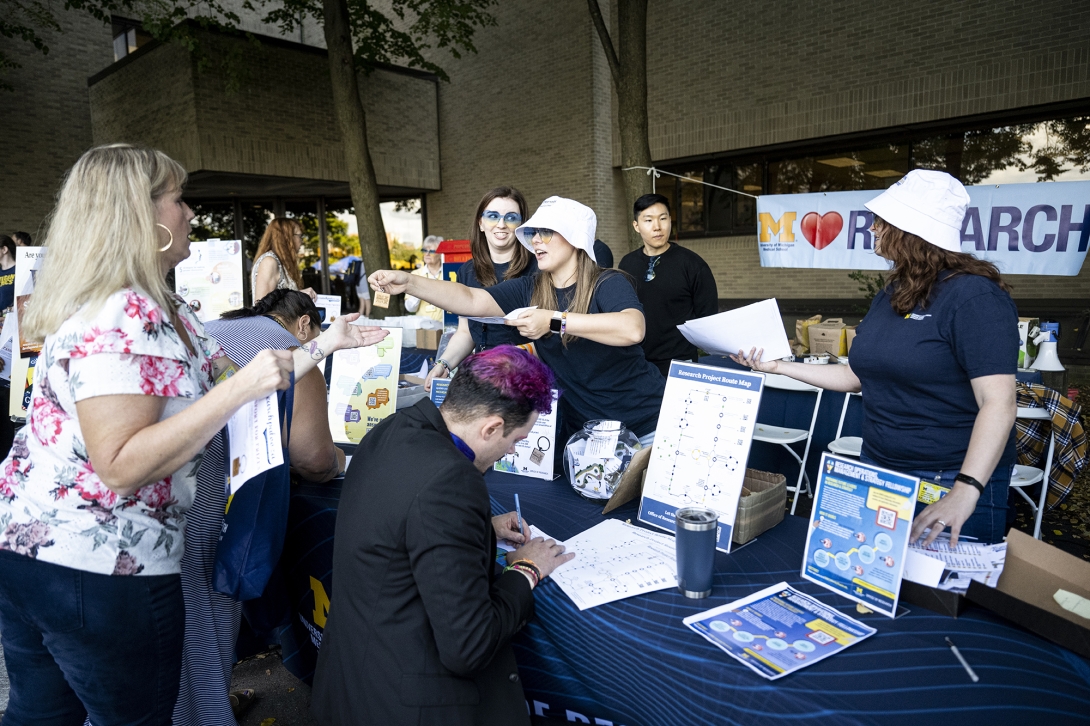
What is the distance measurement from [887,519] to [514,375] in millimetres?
818

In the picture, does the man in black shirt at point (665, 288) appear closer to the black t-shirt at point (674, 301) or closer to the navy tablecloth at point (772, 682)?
the black t-shirt at point (674, 301)

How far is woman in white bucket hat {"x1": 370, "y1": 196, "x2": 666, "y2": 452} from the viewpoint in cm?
209

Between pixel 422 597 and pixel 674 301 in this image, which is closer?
pixel 422 597

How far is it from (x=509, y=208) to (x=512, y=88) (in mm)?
11735

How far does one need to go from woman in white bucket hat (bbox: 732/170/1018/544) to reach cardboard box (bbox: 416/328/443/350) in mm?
3155

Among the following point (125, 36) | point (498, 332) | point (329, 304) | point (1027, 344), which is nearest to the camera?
point (498, 332)

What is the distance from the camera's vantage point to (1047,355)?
4355mm

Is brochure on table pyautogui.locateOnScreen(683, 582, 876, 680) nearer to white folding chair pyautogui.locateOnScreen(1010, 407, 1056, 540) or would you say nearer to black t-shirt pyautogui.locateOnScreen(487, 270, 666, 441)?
black t-shirt pyautogui.locateOnScreen(487, 270, 666, 441)

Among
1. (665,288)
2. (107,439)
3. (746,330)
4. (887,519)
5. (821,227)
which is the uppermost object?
(821,227)

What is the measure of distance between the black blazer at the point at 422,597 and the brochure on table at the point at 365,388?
148 centimetres

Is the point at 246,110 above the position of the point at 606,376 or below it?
above

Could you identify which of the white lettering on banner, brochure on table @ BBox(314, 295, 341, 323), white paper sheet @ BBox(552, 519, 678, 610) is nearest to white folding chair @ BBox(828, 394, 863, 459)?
the white lettering on banner

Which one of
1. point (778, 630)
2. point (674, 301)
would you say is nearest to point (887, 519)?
point (778, 630)

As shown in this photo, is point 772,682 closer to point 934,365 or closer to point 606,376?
point 934,365
